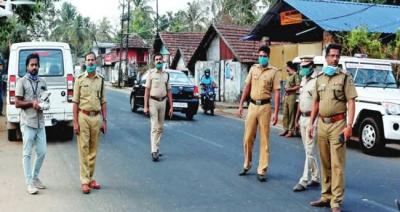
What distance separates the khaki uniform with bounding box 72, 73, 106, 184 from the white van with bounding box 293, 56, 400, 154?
628 cm

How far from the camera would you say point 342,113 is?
643 centimetres

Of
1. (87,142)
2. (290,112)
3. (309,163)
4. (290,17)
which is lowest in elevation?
(309,163)

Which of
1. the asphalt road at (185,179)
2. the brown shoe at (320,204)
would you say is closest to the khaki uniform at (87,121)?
the asphalt road at (185,179)

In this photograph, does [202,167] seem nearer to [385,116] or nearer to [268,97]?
[268,97]

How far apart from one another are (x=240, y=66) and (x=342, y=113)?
22.5 m

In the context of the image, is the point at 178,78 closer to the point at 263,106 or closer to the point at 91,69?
the point at 263,106

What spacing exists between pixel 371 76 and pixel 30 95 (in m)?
8.26

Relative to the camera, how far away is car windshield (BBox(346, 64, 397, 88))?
12445 millimetres

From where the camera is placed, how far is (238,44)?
29.6 metres

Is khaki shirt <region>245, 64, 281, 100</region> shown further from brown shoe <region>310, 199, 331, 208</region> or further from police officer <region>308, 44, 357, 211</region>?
brown shoe <region>310, 199, 331, 208</region>

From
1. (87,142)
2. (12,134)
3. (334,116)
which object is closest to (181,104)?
(12,134)

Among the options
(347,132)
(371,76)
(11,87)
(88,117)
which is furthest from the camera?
(371,76)

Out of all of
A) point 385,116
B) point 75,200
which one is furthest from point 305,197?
point 385,116

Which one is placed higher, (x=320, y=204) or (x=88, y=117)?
(x=88, y=117)
